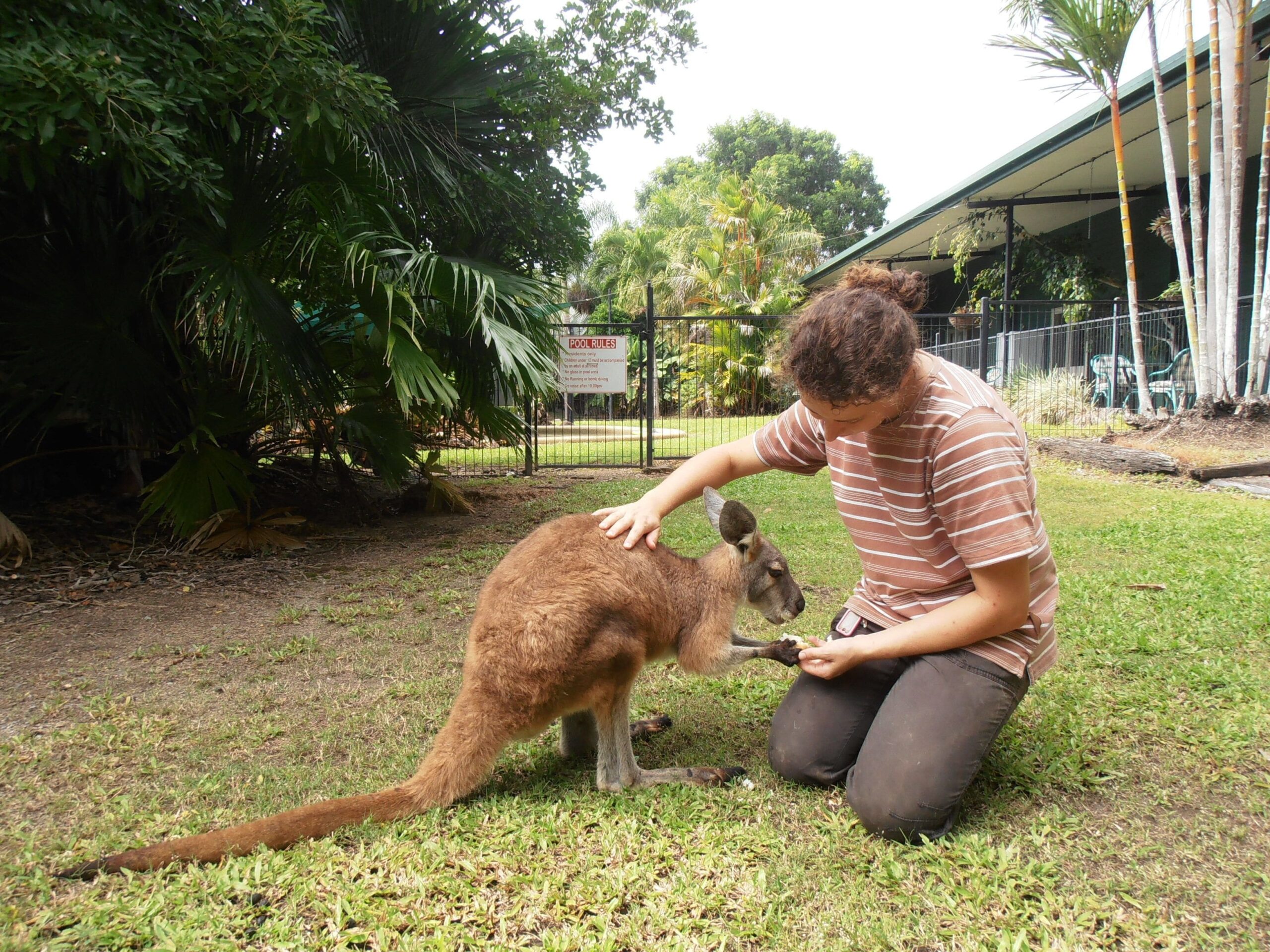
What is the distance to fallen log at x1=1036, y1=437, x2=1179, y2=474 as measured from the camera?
9.18 m

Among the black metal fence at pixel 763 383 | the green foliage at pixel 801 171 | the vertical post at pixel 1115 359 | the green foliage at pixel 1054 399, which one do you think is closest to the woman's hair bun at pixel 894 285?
the black metal fence at pixel 763 383

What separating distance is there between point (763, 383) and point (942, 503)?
61.6 ft

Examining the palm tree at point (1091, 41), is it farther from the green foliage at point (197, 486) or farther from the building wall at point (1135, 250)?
the green foliage at point (197, 486)

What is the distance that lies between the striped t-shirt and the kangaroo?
0.41 metres

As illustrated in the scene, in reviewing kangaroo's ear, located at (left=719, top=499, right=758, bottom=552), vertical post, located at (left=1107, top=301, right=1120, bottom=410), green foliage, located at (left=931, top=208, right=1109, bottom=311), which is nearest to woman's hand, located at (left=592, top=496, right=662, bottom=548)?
kangaroo's ear, located at (left=719, top=499, right=758, bottom=552)

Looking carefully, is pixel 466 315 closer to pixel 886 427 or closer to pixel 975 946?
pixel 886 427

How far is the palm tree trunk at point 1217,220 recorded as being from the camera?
8.97 m

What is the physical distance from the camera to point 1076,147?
41.1 ft

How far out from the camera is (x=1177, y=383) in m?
13.4

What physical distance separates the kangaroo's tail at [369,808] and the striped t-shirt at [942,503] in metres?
1.45

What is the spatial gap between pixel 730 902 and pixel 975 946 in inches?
25.2

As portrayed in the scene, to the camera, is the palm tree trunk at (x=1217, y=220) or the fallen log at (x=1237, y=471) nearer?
the fallen log at (x=1237, y=471)

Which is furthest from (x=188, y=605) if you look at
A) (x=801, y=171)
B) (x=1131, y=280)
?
(x=801, y=171)

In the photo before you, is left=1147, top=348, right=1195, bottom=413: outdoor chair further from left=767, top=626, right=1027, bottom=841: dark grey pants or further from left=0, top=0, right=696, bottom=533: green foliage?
left=767, top=626, right=1027, bottom=841: dark grey pants
